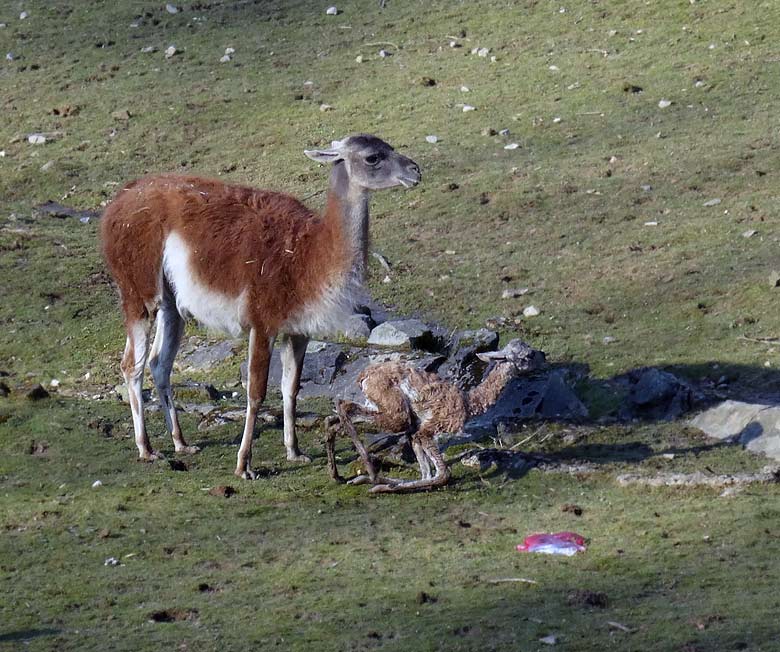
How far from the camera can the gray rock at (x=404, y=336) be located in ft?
38.5

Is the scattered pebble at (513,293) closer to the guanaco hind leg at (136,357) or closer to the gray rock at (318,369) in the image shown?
the gray rock at (318,369)

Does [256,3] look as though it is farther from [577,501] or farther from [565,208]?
[577,501]

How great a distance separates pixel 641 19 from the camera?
64.2 ft

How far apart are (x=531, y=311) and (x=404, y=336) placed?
5.81 ft

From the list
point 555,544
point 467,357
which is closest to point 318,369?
point 467,357

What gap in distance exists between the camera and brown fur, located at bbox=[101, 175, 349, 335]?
375 inches

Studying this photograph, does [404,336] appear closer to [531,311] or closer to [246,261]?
[531,311]

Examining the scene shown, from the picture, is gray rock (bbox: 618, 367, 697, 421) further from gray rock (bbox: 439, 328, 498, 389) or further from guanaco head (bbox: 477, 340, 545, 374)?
gray rock (bbox: 439, 328, 498, 389)

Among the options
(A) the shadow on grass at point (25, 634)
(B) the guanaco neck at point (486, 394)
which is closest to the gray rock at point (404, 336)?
(B) the guanaco neck at point (486, 394)

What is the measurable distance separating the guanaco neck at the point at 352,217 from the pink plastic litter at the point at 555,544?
7.51ft

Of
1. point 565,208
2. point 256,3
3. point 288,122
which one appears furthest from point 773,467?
point 256,3

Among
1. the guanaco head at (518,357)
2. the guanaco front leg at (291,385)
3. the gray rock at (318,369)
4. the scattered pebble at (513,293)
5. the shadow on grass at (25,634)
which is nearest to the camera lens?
the shadow on grass at (25,634)

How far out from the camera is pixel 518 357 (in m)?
11.0

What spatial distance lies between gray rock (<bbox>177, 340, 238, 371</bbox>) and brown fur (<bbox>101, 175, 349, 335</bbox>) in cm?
240
